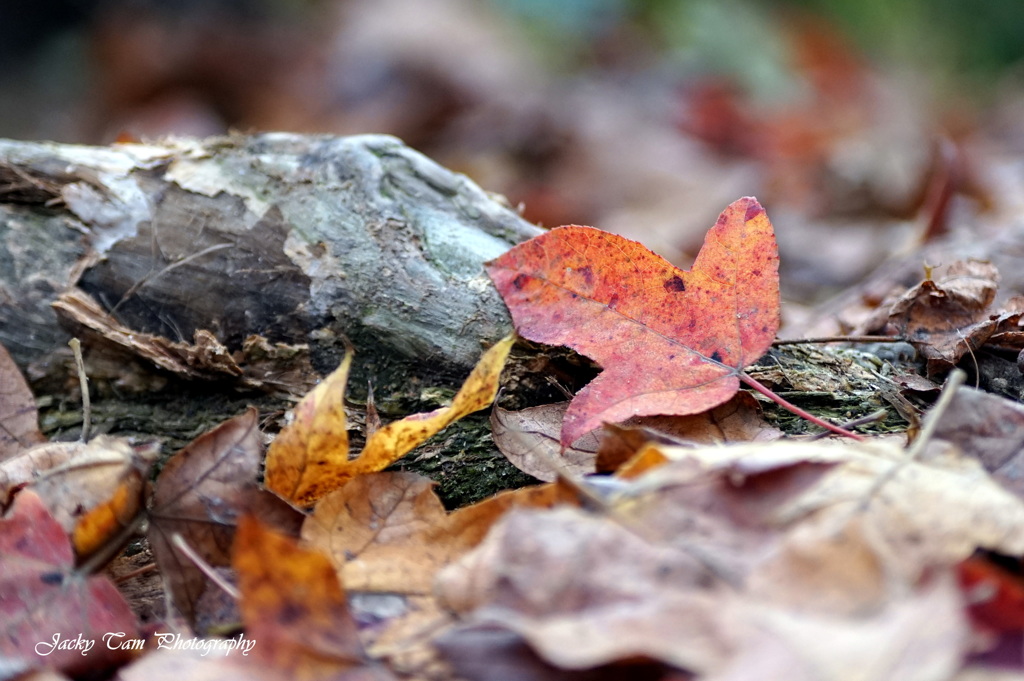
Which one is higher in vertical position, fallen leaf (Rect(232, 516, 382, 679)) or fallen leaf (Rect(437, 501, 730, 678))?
fallen leaf (Rect(437, 501, 730, 678))

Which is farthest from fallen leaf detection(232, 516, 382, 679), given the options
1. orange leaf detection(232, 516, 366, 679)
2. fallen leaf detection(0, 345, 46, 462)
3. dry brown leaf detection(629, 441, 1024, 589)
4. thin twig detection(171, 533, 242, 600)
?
fallen leaf detection(0, 345, 46, 462)

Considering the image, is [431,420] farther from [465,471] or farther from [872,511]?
[872,511]

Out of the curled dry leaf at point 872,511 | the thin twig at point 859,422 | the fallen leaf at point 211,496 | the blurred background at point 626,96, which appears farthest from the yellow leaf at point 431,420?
the blurred background at point 626,96

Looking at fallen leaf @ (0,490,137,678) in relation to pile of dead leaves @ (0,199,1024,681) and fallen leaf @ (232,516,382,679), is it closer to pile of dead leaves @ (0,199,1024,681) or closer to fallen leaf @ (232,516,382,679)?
pile of dead leaves @ (0,199,1024,681)

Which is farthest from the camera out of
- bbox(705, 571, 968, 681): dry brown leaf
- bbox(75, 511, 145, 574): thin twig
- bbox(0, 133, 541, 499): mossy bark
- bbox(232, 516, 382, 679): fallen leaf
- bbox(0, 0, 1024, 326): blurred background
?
bbox(0, 0, 1024, 326): blurred background

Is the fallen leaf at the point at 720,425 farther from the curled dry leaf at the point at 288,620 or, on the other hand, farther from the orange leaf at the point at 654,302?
the curled dry leaf at the point at 288,620

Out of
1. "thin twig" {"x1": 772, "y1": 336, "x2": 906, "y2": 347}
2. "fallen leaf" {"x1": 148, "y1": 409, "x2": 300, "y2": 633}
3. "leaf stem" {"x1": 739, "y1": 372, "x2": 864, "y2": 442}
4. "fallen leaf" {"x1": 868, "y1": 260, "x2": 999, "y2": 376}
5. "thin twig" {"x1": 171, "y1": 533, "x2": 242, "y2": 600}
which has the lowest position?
"thin twig" {"x1": 171, "y1": 533, "x2": 242, "y2": 600}

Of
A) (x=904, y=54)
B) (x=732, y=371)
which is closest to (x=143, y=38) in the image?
(x=732, y=371)
